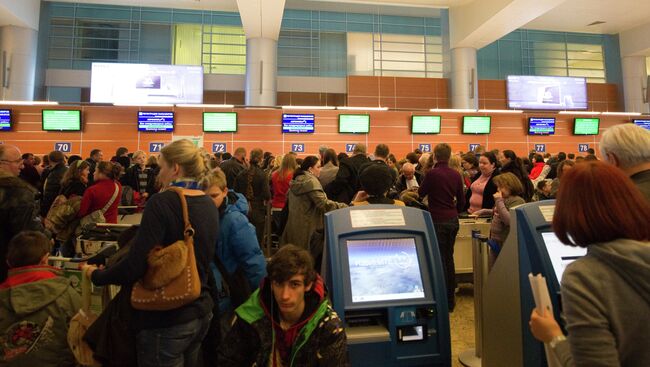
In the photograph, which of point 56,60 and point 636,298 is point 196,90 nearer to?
point 56,60

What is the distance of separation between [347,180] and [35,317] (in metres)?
3.04

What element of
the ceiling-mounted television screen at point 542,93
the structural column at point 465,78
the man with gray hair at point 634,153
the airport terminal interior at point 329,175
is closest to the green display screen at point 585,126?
the airport terminal interior at point 329,175

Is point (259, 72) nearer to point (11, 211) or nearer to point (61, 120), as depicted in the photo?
point (61, 120)

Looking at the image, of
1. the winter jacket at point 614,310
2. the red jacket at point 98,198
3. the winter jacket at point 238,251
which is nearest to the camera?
the winter jacket at point 614,310

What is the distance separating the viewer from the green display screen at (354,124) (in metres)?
10.4

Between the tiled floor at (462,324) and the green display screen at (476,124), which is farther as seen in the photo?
the green display screen at (476,124)

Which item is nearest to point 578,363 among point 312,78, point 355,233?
point 355,233

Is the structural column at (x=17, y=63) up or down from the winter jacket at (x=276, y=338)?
up

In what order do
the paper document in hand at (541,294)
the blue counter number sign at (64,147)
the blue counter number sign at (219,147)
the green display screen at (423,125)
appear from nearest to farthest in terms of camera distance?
1. the paper document in hand at (541,294)
2. the blue counter number sign at (64,147)
3. the blue counter number sign at (219,147)
4. the green display screen at (423,125)

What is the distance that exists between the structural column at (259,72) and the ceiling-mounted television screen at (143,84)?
4.88 feet

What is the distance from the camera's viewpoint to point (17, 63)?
34.3 ft

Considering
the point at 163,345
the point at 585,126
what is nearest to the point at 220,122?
the point at 163,345

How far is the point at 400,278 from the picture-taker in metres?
1.95

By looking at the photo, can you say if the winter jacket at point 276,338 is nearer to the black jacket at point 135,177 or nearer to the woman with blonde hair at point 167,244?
the woman with blonde hair at point 167,244
